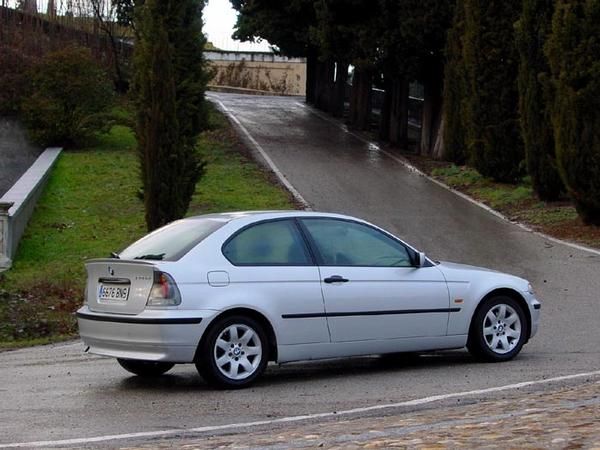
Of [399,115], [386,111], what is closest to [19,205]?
[399,115]

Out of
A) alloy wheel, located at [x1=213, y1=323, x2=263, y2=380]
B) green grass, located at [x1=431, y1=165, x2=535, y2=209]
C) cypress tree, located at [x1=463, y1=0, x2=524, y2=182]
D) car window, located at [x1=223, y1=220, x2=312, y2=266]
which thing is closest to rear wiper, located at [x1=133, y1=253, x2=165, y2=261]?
car window, located at [x1=223, y1=220, x2=312, y2=266]

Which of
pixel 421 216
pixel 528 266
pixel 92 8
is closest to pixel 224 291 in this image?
pixel 528 266

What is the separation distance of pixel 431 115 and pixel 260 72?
1589 inches

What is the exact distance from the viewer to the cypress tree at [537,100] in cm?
2469

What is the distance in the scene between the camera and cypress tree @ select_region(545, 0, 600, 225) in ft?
72.5

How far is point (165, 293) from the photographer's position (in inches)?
375

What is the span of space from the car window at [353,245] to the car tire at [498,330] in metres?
0.95

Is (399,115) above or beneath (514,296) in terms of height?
above

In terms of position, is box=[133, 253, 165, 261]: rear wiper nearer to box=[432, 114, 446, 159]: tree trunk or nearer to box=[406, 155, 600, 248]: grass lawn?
box=[406, 155, 600, 248]: grass lawn

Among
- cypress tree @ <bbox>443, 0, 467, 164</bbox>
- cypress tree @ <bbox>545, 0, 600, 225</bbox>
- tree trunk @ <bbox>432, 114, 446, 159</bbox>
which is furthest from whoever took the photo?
tree trunk @ <bbox>432, 114, 446, 159</bbox>

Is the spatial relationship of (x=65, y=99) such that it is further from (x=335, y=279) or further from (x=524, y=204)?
(x=335, y=279)

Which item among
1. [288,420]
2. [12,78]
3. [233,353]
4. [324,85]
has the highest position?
[12,78]

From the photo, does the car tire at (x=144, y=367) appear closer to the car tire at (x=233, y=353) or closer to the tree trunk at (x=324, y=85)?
the car tire at (x=233, y=353)

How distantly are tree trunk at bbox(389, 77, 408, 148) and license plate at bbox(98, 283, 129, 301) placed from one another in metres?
27.3
